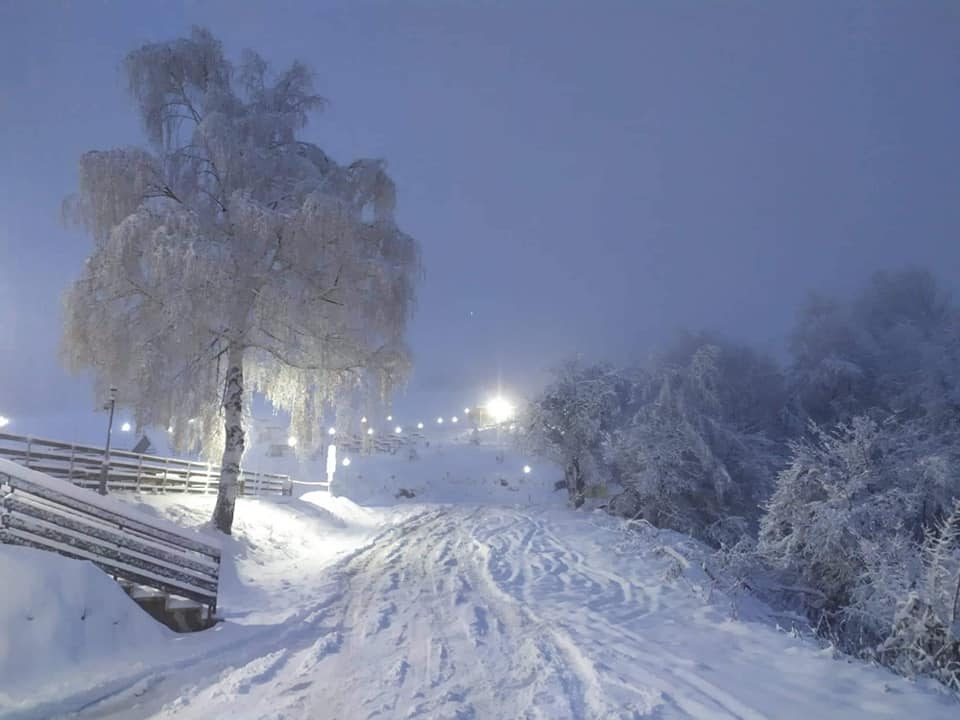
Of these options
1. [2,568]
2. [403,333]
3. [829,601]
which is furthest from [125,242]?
[829,601]

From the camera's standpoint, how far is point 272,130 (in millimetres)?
12828

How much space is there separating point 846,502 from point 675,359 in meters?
19.8

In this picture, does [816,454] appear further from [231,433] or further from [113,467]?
[113,467]

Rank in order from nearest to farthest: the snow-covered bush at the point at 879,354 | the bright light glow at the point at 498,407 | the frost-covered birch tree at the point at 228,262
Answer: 1. the frost-covered birch tree at the point at 228,262
2. the snow-covered bush at the point at 879,354
3. the bright light glow at the point at 498,407

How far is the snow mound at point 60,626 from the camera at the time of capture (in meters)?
4.77

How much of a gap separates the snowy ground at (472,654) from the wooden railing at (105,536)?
0.65 metres

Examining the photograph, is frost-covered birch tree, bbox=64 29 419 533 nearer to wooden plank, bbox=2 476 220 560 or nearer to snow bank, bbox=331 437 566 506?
wooden plank, bbox=2 476 220 560

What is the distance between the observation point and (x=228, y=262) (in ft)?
35.9

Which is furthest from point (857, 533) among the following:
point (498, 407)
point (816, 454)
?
point (498, 407)

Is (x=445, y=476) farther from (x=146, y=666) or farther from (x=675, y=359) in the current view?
(x=146, y=666)

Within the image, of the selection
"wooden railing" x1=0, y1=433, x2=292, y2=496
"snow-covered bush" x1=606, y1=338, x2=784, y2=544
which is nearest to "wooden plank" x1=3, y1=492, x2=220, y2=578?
"wooden railing" x1=0, y1=433, x2=292, y2=496

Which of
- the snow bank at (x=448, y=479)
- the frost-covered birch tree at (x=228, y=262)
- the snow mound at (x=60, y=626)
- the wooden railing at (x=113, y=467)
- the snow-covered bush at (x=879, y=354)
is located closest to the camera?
the snow mound at (x=60, y=626)

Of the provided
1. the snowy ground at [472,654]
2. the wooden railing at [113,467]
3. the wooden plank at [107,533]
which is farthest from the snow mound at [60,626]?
the wooden railing at [113,467]

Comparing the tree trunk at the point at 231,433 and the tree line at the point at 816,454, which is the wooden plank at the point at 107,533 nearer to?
the tree trunk at the point at 231,433
